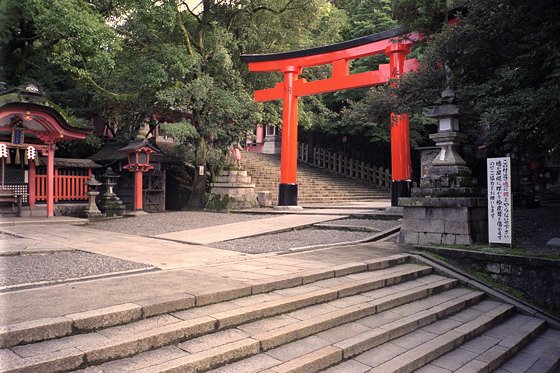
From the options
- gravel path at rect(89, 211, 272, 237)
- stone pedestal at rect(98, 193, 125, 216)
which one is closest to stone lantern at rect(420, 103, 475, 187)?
gravel path at rect(89, 211, 272, 237)

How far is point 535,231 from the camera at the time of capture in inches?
360

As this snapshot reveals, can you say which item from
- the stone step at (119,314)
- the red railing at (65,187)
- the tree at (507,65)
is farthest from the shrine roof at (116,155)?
the stone step at (119,314)

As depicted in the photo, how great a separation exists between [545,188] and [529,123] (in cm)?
1660

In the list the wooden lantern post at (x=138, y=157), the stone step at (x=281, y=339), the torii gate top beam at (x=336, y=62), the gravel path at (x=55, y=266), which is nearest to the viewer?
the stone step at (x=281, y=339)

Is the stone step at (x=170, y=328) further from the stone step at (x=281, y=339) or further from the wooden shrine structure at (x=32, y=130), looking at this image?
the wooden shrine structure at (x=32, y=130)

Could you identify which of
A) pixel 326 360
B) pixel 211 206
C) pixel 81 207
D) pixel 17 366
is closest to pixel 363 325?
pixel 326 360

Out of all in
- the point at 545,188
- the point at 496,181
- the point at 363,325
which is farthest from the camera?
the point at 545,188

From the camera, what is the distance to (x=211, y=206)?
1598 centimetres

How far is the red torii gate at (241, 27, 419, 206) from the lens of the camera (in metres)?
12.3

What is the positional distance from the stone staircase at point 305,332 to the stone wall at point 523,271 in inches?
25.8

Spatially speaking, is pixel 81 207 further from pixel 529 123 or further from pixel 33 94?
pixel 529 123

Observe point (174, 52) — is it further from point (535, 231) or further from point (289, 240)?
point (535, 231)

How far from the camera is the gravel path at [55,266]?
16.3 ft

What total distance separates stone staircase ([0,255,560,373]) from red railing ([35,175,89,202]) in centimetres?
1295
